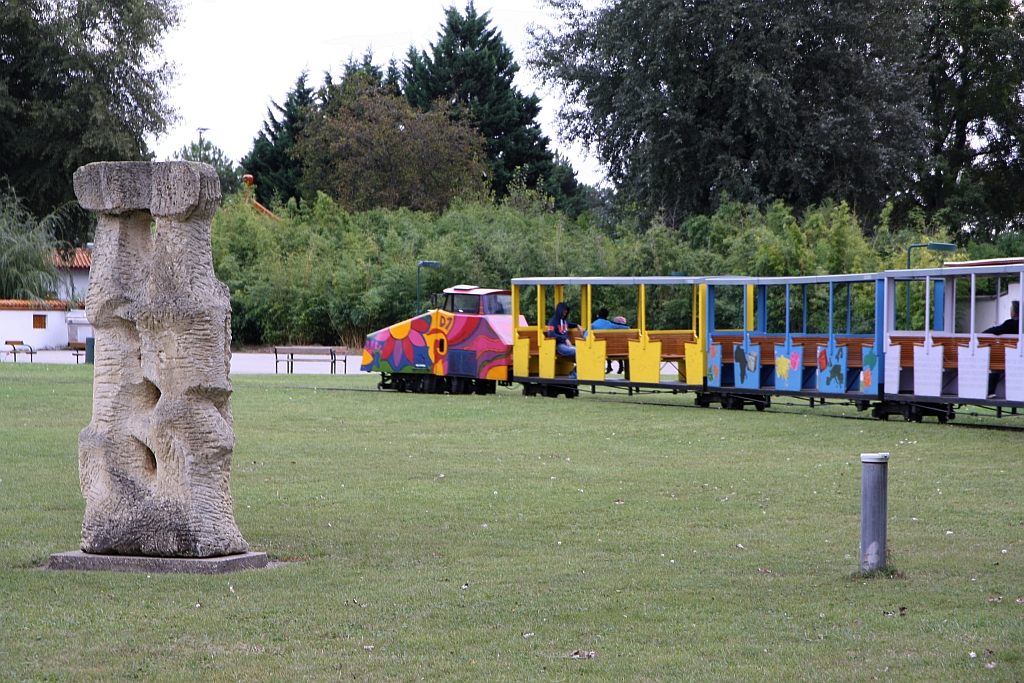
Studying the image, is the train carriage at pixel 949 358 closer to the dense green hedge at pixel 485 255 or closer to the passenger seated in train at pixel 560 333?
the passenger seated in train at pixel 560 333

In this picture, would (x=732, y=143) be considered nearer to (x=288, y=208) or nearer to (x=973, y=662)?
(x=288, y=208)

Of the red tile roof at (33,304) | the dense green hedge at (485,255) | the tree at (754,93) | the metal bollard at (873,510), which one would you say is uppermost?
the tree at (754,93)

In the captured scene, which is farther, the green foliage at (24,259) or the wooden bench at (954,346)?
the green foliage at (24,259)

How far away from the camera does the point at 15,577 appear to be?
24.5 ft

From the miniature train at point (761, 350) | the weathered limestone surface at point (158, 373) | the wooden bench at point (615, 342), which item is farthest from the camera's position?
the wooden bench at point (615, 342)

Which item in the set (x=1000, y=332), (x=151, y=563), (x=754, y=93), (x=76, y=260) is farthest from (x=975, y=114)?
(x=151, y=563)

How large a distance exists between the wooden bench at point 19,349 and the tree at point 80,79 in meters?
7.35

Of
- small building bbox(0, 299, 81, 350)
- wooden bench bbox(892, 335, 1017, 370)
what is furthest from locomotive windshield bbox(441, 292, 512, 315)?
small building bbox(0, 299, 81, 350)

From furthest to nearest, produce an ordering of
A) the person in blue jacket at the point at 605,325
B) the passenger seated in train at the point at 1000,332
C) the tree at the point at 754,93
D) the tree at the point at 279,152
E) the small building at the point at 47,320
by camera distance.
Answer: the tree at the point at 279,152 < the small building at the point at 47,320 < the tree at the point at 754,93 < the person in blue jacket at the point at 605,325 < the passenger seated in train at the point at 1000,332

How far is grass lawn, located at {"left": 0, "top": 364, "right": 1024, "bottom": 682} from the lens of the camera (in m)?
5.72

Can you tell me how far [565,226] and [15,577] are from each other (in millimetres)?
37199

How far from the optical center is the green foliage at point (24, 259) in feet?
146

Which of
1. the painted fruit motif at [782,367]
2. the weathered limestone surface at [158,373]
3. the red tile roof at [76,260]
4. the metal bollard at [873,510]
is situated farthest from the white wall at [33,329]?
the metal bollard at [873,510]

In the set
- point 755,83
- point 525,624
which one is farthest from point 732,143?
point 525,624
